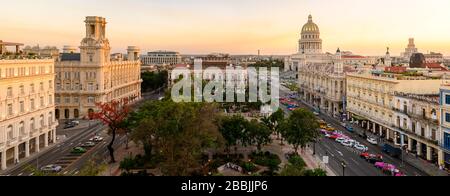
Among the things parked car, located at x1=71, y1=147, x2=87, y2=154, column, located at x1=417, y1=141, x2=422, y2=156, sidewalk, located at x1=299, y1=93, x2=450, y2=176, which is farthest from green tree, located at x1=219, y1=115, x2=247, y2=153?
column, located at x1=417, y1=141, x2=422, y2=156

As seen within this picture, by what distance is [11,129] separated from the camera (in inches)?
1587

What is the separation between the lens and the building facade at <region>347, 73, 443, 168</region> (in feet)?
139

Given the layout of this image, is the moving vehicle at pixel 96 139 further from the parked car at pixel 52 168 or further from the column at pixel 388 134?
the column at pixel 388 134

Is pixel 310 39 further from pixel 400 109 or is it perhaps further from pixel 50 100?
pixel 50 100

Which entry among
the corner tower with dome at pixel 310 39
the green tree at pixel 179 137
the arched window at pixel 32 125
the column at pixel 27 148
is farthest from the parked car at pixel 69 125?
the corner tower with dome at pixel 310 39

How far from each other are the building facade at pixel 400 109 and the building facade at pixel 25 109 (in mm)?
40575

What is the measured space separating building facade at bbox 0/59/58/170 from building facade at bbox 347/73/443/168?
40.6 metres

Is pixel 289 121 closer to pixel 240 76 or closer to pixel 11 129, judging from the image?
pixel 11 129

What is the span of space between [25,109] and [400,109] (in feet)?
137

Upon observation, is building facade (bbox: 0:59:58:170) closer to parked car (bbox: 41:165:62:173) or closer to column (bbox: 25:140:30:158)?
column (bbox: 25:140:30:158)

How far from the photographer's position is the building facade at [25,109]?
129 feet

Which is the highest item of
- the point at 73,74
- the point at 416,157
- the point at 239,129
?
the point at 73,74

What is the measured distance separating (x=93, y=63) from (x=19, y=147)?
99.4 feet
